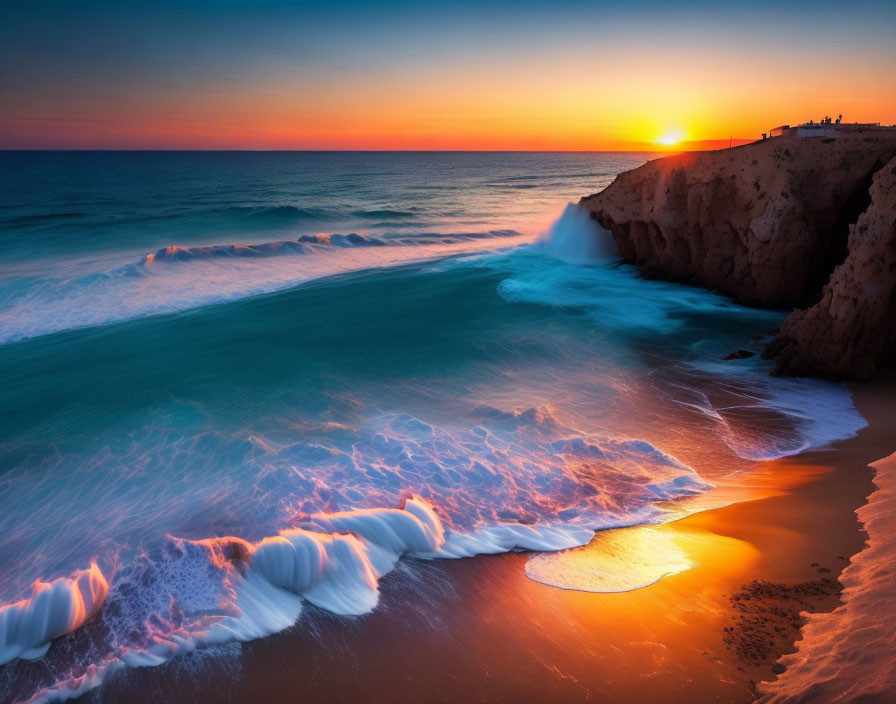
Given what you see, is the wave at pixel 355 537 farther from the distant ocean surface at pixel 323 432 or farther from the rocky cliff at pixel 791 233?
the rocky cliff at pixel 791 233

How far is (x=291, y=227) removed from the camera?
100 ft

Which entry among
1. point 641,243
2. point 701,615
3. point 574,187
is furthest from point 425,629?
Result: point 574,187

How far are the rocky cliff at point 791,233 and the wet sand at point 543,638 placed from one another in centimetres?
458

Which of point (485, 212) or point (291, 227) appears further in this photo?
point (485, 212)

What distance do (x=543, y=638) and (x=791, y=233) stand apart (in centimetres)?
1013

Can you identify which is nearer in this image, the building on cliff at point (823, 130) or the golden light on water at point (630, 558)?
the golden light on water at point (630, 558)

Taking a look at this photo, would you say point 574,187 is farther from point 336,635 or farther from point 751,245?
point 336,635

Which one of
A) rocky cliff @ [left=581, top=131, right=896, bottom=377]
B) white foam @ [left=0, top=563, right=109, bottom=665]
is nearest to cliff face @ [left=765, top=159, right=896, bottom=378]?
rocky cliff @ [left=581, top=131, right=896, bottom=377]

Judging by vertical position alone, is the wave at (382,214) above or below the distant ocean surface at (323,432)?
above

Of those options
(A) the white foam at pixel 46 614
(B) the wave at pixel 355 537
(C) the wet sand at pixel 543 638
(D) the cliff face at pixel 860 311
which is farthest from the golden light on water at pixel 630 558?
(D) the cliff face at pixel 860 311

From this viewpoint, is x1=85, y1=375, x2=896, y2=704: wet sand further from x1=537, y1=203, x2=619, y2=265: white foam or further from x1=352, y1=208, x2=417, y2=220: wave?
x1=352, y1=208, x2=417, y2=220: wave

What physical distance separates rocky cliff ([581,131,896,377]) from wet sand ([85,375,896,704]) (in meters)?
4.58

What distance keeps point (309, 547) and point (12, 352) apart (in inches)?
395

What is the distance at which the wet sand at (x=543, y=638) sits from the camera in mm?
3416
